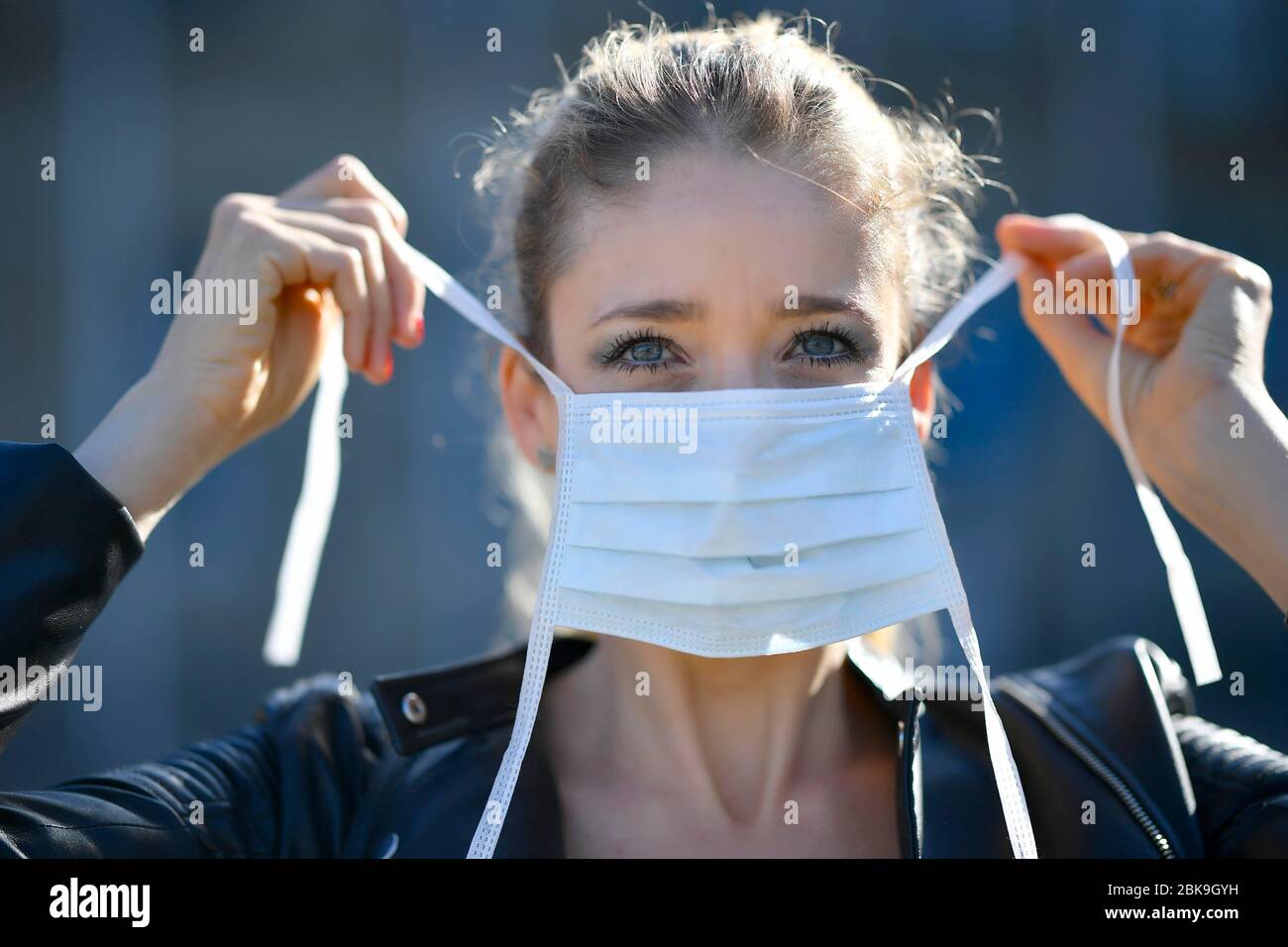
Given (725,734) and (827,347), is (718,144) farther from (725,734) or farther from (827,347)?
(725,734)

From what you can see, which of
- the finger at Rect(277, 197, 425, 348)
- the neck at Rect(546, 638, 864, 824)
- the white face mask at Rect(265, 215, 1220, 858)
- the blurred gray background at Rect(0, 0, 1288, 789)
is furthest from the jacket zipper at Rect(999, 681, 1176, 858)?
the blurred gray background at Rect(0, 0, 1288, 789)

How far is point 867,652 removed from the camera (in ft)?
7.57

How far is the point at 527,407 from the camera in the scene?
2291 mm

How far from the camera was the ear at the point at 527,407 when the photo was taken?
2240 mm

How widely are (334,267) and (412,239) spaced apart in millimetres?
3210

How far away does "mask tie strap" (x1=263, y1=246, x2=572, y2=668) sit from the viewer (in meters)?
2.12

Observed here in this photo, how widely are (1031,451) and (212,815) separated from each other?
4.12 m

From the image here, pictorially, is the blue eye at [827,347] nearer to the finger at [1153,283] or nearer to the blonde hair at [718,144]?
the blonde hair at [718,144]

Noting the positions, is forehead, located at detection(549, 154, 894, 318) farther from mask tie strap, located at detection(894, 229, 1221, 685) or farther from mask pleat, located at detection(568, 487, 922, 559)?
mask pleat, located at detection(568, 487, 922, 559)

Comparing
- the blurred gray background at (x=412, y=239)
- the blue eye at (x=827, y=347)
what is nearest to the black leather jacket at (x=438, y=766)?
the blue eye at (x=827, y=347)

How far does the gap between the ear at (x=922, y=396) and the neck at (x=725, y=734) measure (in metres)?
0.44

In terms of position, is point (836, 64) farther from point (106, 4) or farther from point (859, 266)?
point (106, 4)
